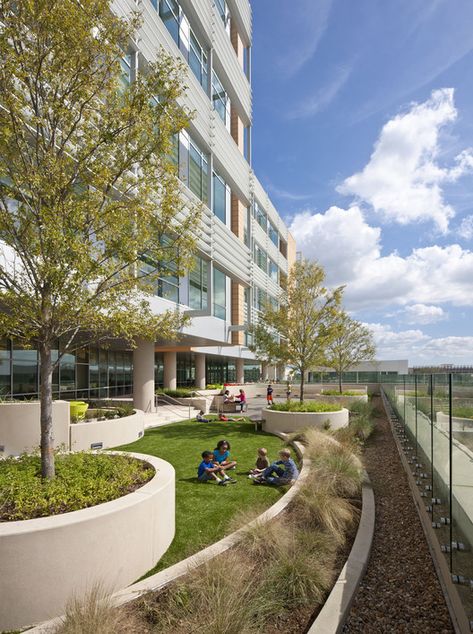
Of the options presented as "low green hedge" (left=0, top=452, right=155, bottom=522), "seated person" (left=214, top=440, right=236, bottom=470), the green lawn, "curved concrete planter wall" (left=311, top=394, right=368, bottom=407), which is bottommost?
"curved concrete planter wall" (left=311, top=394, right=368, bottom=407)

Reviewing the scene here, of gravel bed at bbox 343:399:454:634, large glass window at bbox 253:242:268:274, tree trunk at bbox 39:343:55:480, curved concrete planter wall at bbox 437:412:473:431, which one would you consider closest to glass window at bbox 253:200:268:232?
large glass window at bbox 253:242:268:274

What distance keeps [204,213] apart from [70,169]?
17.4 m

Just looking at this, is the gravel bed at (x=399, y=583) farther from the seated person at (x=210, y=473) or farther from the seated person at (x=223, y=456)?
the seated person at (x=223, y=456)

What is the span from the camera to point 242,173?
32.6m

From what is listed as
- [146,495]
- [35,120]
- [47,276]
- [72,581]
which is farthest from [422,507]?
[35,120]

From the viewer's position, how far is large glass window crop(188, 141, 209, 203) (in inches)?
899

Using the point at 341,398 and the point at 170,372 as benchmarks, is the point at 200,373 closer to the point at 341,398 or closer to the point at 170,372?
the point at 170,372

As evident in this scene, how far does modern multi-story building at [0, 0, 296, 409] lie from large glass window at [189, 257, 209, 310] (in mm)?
61

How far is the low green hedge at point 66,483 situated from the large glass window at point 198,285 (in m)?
17.0

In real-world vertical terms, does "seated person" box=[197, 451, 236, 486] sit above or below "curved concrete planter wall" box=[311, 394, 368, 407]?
above

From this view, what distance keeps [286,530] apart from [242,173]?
30449 millimetres

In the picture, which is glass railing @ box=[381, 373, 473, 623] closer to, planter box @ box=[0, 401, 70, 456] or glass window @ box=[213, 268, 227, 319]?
planter box @ box=[0, 401, 70, 456]

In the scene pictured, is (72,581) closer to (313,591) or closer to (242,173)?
(313,591)

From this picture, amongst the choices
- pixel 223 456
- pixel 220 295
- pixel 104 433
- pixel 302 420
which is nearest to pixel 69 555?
pixel 223 456
